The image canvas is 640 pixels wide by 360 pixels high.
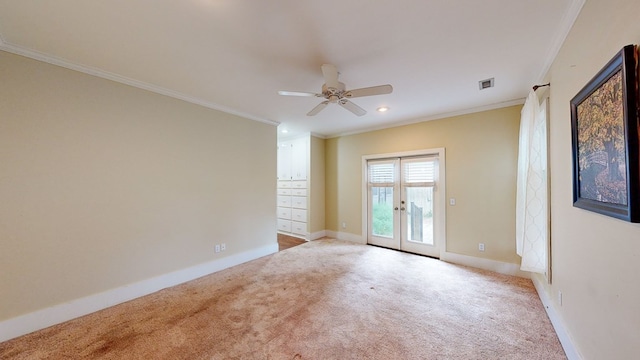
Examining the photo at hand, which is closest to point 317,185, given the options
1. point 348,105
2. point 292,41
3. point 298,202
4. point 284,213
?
point 298,202

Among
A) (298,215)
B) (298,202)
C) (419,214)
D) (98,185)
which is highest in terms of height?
(98,185)

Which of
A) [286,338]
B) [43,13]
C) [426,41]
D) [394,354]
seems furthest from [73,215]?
[426,41]

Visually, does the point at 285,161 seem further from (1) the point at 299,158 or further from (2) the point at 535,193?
(2) the point at 535,193

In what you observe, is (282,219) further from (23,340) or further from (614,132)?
(614,132)

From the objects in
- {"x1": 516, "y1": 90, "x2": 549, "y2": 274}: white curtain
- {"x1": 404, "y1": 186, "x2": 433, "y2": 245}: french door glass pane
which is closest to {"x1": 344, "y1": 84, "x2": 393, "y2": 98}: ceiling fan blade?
{"x1": 516, "y1": 90, "x2": 549, "y2": 274}: white curtain

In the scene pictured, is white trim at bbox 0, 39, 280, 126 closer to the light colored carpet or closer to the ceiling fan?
the ceiling fan

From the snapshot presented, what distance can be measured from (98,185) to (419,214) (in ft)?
15.7

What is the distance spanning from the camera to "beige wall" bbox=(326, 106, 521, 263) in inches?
136

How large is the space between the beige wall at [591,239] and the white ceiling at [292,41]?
0.35 metres

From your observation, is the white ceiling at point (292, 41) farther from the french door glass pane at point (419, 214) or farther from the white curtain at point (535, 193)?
the french door glass pane at point (419, 214)

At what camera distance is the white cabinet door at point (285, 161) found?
5.93 meters

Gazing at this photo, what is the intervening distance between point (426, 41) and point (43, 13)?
299 centimetres

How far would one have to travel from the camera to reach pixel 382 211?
4.90 metres

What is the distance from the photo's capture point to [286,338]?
6.60 feet
